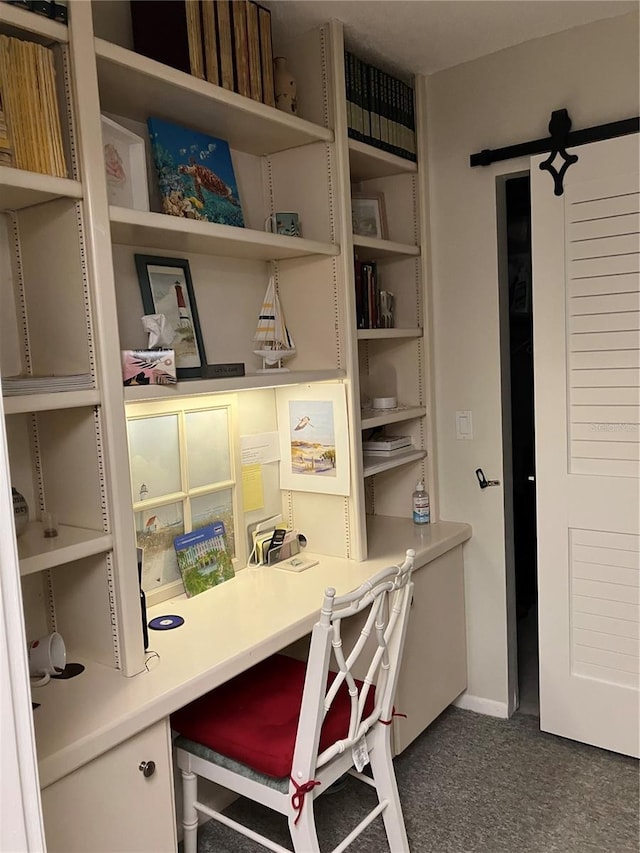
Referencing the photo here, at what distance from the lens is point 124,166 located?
187 cm

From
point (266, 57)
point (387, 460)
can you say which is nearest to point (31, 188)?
point (266, 57)

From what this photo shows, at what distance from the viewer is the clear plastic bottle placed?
2.82 m

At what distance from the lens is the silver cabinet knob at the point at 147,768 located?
1530 mm

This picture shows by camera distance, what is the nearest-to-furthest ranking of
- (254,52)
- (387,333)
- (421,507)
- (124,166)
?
(124,166)
(254,52)
(387,333)
(421,507)

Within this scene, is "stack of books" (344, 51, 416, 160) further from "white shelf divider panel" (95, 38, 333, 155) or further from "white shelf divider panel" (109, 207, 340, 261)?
"white shelf divider panel" (109, 207, 340, 261)

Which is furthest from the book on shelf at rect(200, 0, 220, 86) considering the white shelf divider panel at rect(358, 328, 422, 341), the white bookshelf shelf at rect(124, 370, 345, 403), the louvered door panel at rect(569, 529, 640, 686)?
the louvered door panel at rect(569, 529, 640, 686)

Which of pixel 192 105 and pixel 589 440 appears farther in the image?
pixel 589 440

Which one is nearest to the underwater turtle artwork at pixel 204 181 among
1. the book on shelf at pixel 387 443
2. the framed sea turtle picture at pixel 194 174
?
the framed sea turtle picture at pixel 194 174

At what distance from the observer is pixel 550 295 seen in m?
2.47

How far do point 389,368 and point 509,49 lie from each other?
4.08 feet

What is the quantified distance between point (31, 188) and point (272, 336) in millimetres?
1038

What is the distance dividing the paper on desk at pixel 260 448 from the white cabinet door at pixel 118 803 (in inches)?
41.1

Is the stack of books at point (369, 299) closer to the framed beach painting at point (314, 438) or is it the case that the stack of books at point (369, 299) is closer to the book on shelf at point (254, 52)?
the framed beach painting at point (314, 438)

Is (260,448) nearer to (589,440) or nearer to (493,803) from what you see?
(589,440)
